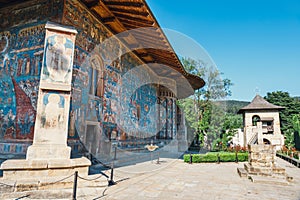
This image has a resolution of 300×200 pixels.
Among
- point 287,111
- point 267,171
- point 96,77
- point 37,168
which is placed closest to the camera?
point 37,168

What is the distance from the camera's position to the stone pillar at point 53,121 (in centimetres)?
470

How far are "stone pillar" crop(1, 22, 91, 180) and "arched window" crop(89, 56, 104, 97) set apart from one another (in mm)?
3035

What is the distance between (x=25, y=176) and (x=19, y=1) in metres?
6.70

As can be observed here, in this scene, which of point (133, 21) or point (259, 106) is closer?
point (133, 21)

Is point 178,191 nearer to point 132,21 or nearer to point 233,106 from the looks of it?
point 132,21

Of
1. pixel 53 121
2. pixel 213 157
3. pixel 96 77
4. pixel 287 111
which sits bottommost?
pixel 213 157

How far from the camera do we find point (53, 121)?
5.25m

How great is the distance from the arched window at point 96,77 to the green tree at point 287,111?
2647 centimetres

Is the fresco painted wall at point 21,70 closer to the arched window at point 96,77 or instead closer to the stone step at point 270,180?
the arched window at point 96,77

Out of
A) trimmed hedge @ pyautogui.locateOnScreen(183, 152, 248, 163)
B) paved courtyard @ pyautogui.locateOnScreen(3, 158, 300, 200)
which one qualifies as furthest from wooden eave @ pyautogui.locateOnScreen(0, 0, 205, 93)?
paved courtyard @ pyautogui.locateOnScreen(3, 158, 300, 200)

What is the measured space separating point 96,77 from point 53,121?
4315mm

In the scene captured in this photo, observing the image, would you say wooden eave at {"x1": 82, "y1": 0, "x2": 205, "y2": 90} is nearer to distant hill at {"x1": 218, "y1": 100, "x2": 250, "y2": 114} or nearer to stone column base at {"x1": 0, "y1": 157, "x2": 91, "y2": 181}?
stone column base at {"x1": 0, "y1": 157, "x2": 91, "y2": 181}

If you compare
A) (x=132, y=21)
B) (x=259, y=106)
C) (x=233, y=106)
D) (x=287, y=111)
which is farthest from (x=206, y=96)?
(x=233, y=106)

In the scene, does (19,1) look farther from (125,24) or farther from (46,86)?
(46,86)
